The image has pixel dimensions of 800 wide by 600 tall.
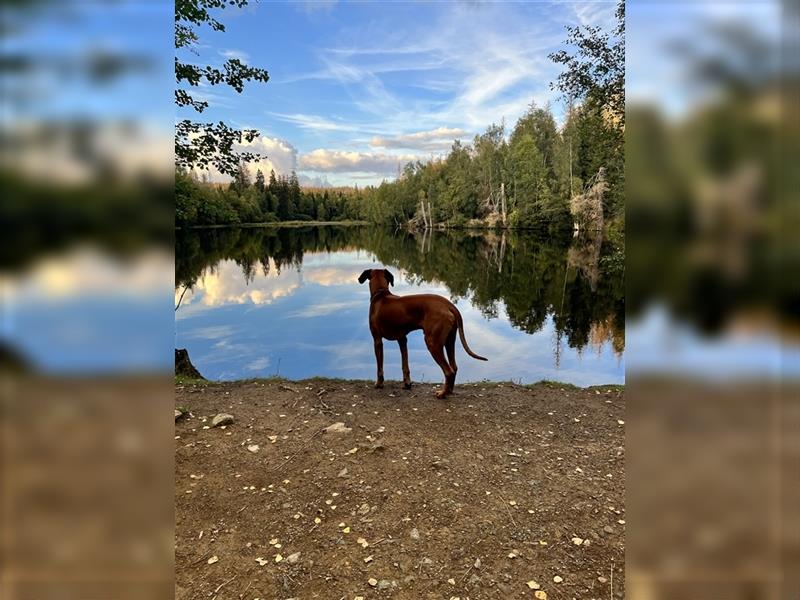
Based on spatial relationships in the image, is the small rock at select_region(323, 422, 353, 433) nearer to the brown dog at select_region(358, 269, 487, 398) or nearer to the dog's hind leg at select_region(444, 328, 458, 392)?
the brown dog at select_region(358, 269, 487, 398)

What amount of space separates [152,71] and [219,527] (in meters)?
3.63

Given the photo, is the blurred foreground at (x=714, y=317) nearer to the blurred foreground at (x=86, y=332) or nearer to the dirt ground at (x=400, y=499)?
the blurred foreground at (x=86, y=332)

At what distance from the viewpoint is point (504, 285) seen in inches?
950

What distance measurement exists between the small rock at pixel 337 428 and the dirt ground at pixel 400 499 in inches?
3.4

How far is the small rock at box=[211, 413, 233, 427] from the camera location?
5.41 m

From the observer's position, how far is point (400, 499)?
3861 mm

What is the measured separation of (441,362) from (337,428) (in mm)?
1793

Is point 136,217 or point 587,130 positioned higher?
point 587,130

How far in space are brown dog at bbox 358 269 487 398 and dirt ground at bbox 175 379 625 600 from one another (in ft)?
2.03

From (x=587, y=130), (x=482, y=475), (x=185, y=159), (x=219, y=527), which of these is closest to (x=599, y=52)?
(x=587, y=130)

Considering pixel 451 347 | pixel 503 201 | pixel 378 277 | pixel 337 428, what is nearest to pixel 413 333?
pixel 378 277

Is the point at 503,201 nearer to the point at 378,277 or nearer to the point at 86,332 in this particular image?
the point at 378,277

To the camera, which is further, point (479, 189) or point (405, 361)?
point (479, 189)

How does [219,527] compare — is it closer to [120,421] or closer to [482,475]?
[482,475]
